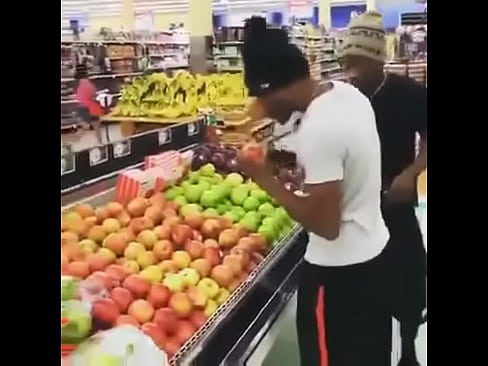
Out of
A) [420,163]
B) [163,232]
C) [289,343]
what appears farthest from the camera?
[163,232]

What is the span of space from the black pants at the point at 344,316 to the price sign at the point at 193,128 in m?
0.46

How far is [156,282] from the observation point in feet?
7.74

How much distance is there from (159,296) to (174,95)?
0.54 metres

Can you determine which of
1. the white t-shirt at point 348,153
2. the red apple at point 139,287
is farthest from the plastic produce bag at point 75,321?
the white t-shirt at point 348,153

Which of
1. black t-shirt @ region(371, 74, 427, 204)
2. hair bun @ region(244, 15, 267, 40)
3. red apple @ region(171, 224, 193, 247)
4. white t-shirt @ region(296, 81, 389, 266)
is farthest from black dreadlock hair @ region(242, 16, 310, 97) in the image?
red apple @ region(171, 224, 193, 247)

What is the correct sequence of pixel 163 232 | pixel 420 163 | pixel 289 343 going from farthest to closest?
1. pixel 163 232
2. pixel 289 343
3. pixel 420 163

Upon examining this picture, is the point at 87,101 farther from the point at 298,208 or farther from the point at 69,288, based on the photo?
the point at 298,208

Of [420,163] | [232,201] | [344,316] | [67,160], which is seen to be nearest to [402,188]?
[420,163]

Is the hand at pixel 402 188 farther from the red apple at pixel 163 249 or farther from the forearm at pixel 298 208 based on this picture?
the red apple at pixel 163 249

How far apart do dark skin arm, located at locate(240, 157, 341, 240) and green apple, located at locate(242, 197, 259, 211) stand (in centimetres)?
6

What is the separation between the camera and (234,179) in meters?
2.35

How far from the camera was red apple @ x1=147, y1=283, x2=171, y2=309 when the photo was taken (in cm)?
235

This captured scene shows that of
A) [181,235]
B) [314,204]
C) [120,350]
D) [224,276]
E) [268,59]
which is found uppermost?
[268,59]

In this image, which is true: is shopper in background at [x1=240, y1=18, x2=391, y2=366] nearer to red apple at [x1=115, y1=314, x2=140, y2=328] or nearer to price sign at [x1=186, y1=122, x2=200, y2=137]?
price sign at [x1=186, y1=122, x2=200, y2=137]
